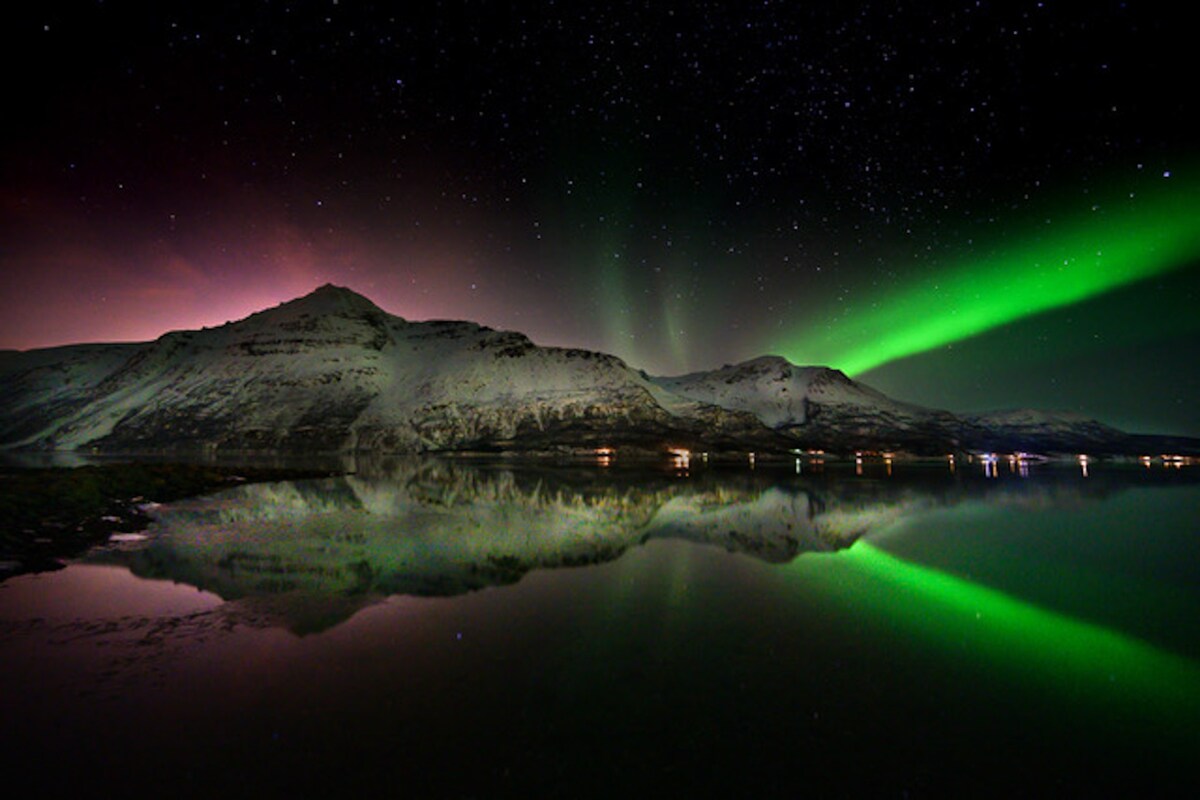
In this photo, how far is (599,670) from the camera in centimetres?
954

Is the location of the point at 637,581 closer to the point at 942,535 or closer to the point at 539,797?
the point at 539,797

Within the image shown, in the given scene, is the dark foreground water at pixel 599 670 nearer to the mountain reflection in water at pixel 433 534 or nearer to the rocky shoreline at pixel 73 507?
the mountain reflection in water at pixel 433 534

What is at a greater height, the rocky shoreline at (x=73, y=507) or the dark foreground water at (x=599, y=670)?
the rocky shoreline at (x=73, y=507)

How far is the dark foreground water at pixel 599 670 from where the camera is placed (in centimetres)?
659

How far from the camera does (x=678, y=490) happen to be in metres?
46.3

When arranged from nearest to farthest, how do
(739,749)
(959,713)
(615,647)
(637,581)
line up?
(739,749) < (959,713) < (615,647) < (637,581)

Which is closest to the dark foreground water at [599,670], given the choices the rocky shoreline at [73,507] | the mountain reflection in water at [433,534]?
the mountain reflection in water at [433,534]

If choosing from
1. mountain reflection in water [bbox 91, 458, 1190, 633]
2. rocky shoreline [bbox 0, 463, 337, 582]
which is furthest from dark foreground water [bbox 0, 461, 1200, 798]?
rocky shoreline [bbox 0, 463, 337, 582]

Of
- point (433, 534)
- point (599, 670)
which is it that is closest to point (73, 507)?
point (433, 534)

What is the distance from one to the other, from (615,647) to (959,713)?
5553 millimetres

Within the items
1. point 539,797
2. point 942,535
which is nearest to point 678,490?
point 942,535

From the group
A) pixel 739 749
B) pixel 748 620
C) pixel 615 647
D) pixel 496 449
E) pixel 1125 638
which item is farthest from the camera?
pixel 496 449

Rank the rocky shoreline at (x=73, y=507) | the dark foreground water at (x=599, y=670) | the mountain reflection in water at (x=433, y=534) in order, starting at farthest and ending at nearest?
1. the rocky shoreline at (x=73, y=507)
2. the mountain reflection in water at (x=433, y=534)
3. the dark foreground water at (x=599, y=670)

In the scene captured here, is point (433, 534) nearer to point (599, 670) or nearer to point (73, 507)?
point (599, 670)
